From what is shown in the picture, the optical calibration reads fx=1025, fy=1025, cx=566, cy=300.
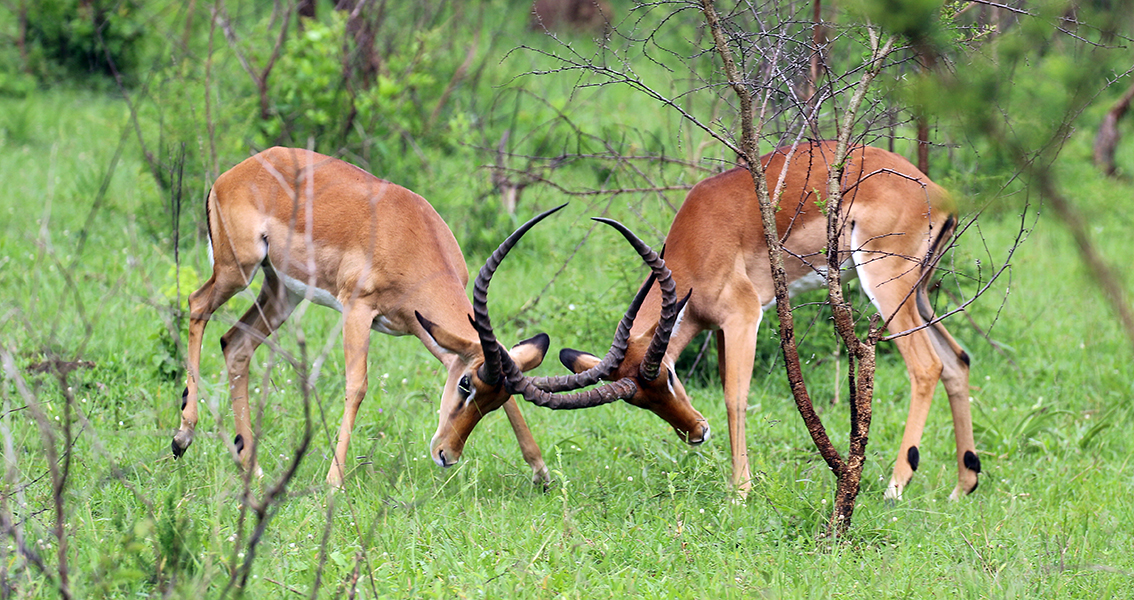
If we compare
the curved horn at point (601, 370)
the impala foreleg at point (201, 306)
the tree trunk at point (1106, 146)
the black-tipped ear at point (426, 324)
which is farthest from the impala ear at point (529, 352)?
the tree trunk at point (1106, 146)

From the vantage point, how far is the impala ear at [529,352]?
4598 mm

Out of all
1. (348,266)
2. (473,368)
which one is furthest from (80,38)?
(473,368)

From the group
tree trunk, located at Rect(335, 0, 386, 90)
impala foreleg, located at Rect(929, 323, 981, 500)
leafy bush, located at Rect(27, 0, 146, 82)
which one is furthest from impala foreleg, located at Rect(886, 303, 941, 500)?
leafy bush, located at Rect(27, 0, 146, 82)

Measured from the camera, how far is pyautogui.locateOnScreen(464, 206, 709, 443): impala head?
410 cm

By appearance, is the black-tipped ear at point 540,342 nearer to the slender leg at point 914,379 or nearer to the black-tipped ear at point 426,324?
the black-tipped ear at point 426,324

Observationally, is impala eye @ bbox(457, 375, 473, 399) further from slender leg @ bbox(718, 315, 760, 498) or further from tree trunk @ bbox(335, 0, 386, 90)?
tree trunk @ bbox(335, 0, 386, 90)

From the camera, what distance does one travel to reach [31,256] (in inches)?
266

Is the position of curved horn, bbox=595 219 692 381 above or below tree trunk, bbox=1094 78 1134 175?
below

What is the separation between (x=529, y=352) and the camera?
4.62 meters

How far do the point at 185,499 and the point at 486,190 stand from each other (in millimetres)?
4471

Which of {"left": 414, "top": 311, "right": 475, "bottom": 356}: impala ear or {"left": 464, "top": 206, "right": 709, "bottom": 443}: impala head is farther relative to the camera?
{"left": 414, "top": 311, "right": 475, "bottom": 356}: impala ear

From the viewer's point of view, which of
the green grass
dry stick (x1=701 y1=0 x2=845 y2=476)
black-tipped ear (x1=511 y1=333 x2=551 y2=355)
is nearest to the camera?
the green grass

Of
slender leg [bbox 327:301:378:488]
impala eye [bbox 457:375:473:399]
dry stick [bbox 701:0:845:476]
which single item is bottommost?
slender leg [bbox 327:301:378:488]

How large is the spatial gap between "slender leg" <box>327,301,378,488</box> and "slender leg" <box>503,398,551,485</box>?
2.23 ft
